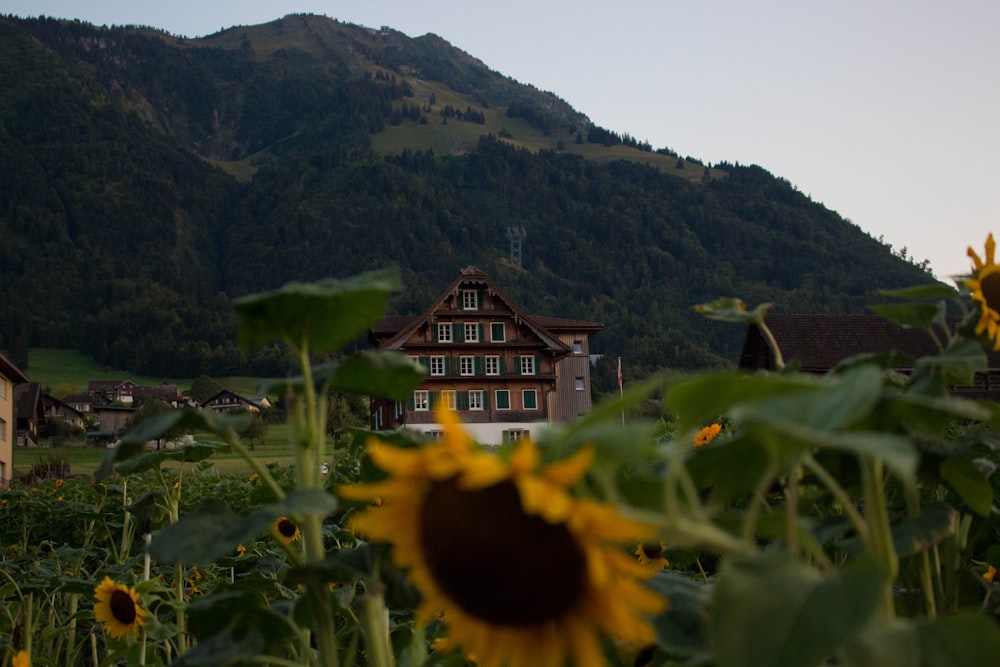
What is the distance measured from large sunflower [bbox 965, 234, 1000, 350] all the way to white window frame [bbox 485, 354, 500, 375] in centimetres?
3862

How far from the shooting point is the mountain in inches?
4434

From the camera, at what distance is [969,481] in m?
0.96

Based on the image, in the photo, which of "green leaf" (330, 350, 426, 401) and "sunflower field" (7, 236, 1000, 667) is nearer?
"sunflower field" (7, 236, 1000, 667)

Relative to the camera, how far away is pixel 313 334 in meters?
1.01

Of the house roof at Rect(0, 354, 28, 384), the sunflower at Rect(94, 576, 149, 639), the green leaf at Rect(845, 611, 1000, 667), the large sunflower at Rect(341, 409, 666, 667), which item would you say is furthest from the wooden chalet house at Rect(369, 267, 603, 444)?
the green leaf at Rect(845, 611, 1000, 667)

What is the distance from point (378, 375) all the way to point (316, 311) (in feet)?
0.38

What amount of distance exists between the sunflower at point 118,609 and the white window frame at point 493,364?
123 feet

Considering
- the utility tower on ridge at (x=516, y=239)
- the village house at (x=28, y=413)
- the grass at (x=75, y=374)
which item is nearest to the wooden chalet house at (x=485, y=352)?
the village house at (x=28, y=413)

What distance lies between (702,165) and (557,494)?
186943mm

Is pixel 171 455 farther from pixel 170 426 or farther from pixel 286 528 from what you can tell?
pixel 286 528

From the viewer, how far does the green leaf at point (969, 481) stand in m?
0.95

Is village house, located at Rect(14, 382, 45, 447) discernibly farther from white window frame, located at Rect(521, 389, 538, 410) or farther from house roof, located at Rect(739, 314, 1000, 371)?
house roof, located at Rect(739, 314, 1000, 371)

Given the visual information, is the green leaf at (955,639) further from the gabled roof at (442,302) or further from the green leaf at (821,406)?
the gabled roof at (442,302)

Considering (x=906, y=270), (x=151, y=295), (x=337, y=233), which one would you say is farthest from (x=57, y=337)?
(x=906, y=270)
